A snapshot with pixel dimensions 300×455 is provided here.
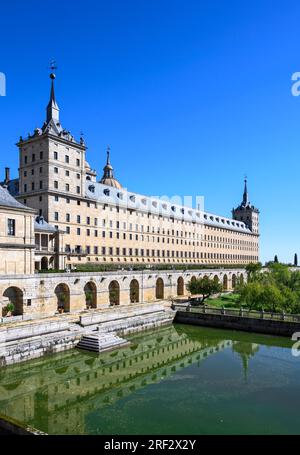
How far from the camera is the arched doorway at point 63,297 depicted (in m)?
34.9

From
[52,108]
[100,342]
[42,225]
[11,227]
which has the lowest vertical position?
[100,342]

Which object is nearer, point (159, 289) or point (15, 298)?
point (15, 298)

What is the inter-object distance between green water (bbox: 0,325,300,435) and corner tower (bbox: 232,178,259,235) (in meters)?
91.3

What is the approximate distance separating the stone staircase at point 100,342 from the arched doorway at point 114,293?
11755 millimetres

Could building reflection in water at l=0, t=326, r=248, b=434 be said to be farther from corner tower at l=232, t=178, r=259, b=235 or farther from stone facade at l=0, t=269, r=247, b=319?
corner tower at l=232, t=178, r=259, b=235

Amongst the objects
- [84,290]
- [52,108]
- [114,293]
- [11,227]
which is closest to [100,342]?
[84,290]

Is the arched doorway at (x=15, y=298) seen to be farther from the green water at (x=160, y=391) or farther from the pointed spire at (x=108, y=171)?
the pointed spire at (x=108, y=171)

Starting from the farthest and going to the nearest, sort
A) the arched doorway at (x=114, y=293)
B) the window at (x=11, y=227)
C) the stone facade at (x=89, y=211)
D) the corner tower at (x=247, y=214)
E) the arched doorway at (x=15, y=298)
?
1. the corner tower at (x=247, y=214)
2. the stone facade at (x=89, y=211)
3. the arched doorway at (x=114, y=293)
4. the window at (x=11, y=227)
5. the arched doorway at (x=15, y=298)

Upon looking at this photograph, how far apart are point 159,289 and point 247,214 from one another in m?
75.3

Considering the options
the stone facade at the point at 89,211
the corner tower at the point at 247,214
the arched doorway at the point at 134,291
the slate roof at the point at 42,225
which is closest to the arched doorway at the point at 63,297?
the stone facade at the point at 89,211

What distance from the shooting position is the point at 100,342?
27.2 meters

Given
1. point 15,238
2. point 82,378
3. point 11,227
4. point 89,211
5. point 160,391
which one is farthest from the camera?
point 89,211

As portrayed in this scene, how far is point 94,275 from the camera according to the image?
37.8 meters

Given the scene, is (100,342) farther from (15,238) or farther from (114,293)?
(114,293)
